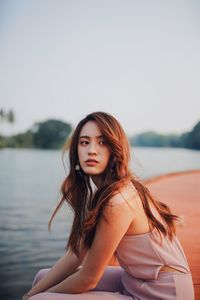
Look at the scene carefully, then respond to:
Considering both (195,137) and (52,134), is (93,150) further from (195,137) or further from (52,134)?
(52,134)

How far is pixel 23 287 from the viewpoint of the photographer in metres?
2.76

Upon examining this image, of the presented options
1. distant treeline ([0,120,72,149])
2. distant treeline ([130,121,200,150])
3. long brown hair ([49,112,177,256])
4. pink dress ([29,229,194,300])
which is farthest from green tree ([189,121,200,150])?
distant treeline ([0,120,72,149])

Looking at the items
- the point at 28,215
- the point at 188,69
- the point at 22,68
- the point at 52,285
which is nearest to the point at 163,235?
the point at 52,285

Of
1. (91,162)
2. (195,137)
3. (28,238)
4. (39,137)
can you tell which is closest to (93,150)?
(91,162)

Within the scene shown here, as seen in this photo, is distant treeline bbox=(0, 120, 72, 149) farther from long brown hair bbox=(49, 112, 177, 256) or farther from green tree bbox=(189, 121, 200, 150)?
long brown hair bbox=(49, 112, 177, 256)

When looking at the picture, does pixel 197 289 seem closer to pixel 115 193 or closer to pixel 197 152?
pixel 115 193

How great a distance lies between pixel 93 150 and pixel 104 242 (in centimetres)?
28

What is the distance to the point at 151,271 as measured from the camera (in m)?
1.01

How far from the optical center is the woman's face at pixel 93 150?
1.09 meters

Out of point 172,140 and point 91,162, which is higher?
point 91,162

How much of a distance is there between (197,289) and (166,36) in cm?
335

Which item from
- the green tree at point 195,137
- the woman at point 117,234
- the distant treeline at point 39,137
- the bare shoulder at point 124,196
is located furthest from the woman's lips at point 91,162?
the distant treeline at point 39,137

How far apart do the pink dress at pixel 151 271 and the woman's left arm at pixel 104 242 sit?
4cm

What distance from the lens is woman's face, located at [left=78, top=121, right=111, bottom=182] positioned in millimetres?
1092
